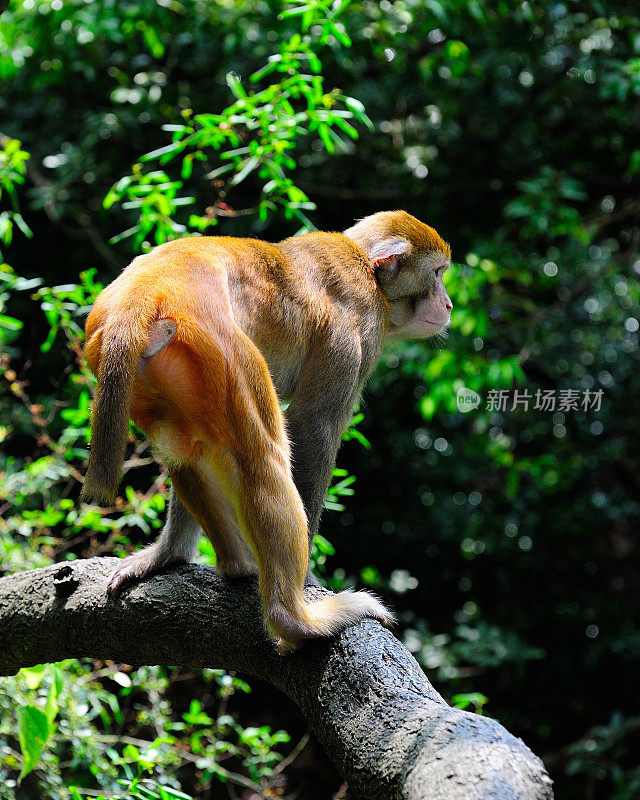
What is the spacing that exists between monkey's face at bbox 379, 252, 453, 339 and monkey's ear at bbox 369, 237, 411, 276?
19mm

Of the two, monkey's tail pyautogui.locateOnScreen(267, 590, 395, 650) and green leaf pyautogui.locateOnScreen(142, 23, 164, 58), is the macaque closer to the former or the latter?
monkey's tail pyautogui.locateOnScreen(267, 590, 395, 650)

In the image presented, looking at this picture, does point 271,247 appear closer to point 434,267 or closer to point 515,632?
point 434,267

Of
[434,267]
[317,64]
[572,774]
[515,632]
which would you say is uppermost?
[317,64]

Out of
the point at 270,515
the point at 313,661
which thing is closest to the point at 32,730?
the point at 313,661

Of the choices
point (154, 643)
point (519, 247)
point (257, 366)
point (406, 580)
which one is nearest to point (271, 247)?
point (257, 366)

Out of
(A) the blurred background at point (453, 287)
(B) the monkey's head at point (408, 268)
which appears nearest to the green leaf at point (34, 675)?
(A) the blurred background at point (453, 287)

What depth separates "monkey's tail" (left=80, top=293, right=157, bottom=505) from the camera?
7.77 feet

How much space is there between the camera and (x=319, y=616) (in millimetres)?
2512

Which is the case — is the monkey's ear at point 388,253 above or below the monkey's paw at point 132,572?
above

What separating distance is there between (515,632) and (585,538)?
1111mm

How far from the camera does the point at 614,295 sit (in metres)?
7.13

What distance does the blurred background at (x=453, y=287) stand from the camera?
605 centimetres

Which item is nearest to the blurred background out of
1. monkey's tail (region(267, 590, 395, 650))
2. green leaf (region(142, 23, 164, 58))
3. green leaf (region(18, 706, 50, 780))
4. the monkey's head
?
green leaf (region(142, 23, 164, 58))

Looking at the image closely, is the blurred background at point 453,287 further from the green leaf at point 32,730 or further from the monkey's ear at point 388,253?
the green leaf at point 32,730
